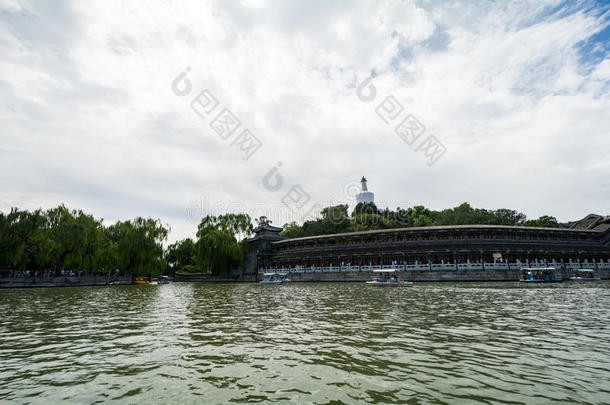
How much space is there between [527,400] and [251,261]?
56464 millimetres

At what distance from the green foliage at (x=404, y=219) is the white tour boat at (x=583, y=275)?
24983mm

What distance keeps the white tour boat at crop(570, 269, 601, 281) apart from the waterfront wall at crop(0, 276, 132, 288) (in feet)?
187

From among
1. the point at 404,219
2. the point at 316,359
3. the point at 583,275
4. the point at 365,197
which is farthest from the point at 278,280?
the point at 365,197

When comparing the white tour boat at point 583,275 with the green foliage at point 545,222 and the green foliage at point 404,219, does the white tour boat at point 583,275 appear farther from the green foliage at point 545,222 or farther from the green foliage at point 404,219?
the green foliage at point 545,222

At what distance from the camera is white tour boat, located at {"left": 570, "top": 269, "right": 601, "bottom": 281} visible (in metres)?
34.6

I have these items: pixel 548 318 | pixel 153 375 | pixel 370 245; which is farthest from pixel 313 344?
pixel 370 245

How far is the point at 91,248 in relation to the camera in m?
40.3

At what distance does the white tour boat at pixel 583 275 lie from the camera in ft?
114

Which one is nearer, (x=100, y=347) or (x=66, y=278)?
(x=100, y=347)

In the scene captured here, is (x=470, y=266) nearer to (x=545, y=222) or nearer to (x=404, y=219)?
(x=404, y=219)

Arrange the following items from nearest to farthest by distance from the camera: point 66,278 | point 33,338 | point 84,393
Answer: point 84,393
point 33,338
point 66,278

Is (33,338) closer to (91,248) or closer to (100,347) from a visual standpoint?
(100,347)

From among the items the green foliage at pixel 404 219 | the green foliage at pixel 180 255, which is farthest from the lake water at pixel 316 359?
the green foliage at pixel 180 255

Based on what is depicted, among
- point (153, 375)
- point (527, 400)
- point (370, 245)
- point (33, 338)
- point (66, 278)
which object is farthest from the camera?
point (370, 245)
